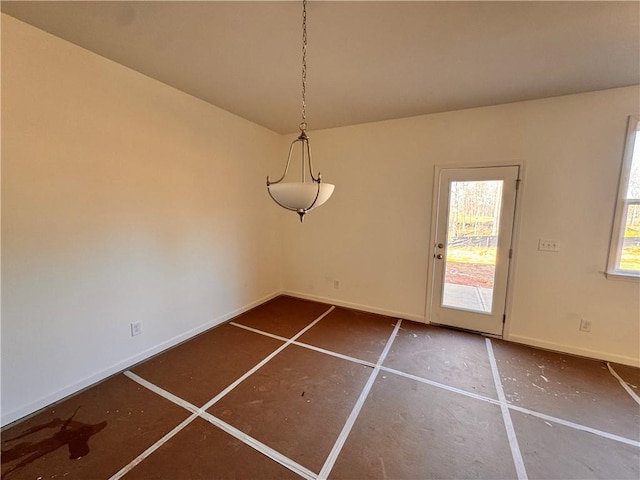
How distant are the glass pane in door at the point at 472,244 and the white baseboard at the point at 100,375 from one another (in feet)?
9.58

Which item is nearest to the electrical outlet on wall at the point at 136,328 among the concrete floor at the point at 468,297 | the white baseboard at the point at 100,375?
the white baseboard at the point at 100,375

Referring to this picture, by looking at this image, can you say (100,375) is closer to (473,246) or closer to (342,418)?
(342,418)

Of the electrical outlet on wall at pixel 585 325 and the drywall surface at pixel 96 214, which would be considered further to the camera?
the electrical outlet on wall at pixel 585 325

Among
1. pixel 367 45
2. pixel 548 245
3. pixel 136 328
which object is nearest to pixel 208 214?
pixel 136 328

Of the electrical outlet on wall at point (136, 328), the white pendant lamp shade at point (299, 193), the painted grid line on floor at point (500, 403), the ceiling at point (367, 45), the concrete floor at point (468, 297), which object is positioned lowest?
the painted grid line on floor at point (500, 403)

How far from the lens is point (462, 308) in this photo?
3.16m

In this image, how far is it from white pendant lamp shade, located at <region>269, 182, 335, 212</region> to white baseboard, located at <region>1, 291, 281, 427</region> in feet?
7.24

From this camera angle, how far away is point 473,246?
120 inches

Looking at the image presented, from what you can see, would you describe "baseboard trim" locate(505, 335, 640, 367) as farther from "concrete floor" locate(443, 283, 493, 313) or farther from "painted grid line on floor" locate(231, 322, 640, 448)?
"painted grid line on floor" locate(231, 322, 640, 448)

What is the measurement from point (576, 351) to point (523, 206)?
5.16ft

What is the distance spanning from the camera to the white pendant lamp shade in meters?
1.45

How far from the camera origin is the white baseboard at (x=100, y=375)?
1.81m

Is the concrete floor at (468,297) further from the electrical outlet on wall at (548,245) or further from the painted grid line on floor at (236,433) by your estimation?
the painted grid line on floor at (236,433)

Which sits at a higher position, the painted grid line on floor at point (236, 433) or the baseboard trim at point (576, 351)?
the baseboard trim at point (576, 351)
